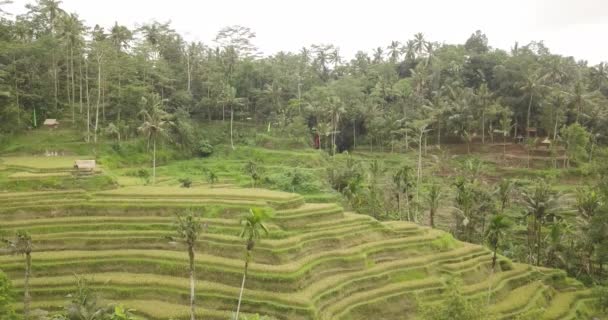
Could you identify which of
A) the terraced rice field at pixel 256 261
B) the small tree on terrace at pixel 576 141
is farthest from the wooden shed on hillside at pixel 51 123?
the small tree on terrace at pixel 576 141

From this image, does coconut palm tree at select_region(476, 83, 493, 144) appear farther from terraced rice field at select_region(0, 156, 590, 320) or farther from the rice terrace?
terraced rice field at select_region(0, 156, 590, 320)

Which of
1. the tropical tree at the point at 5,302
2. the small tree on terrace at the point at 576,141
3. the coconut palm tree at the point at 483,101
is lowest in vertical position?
the tropical tree at the point at 5,302

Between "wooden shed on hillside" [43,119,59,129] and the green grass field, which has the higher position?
"wooden shed on hillside" [43,119,59,129]

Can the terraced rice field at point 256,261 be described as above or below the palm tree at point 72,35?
below

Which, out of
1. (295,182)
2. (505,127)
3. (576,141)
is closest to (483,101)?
(505,127)


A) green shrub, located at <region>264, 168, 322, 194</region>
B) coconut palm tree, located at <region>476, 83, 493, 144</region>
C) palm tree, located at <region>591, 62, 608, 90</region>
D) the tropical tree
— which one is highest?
palm tree, located at <region>591, 62, 608, 90</region>

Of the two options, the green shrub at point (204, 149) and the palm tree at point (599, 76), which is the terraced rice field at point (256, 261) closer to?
the green shrub at point (204, 149)

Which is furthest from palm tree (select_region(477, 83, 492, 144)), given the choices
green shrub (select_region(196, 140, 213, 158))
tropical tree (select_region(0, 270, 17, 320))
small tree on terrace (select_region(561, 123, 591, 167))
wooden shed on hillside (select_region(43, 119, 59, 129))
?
tropical tree (select_region(0, 270, 17, 320))
